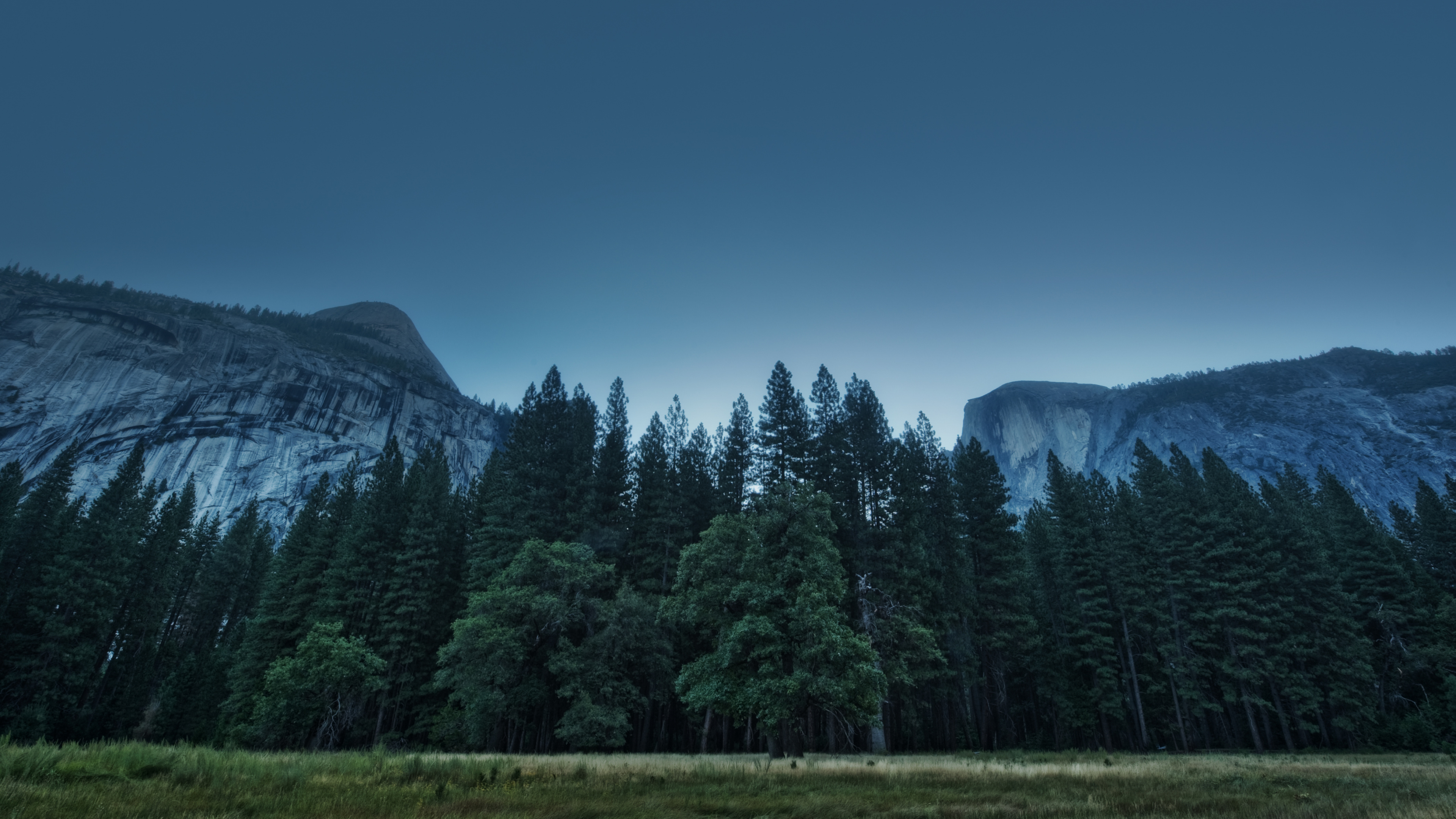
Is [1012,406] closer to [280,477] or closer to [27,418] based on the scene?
[280,477]

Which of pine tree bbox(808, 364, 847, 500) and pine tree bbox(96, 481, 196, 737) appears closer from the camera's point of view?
pine tree bbox(808, 364, 847, 500)

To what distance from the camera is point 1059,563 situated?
1644 inches

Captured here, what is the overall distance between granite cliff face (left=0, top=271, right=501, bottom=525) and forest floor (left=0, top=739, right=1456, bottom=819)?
361 ft

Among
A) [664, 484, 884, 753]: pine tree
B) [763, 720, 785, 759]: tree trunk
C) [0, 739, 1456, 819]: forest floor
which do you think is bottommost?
[763, 720, 785, 759]: tree trunk

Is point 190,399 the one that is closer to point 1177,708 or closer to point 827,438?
point 827,438

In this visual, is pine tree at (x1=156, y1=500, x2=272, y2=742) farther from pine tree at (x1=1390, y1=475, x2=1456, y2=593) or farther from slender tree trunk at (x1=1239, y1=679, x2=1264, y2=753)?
pine tree at (x1=1390, y1=475, x2=1456, y2=593)

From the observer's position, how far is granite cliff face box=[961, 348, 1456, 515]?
106 metres

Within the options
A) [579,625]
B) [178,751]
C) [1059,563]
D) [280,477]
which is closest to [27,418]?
[280,477]

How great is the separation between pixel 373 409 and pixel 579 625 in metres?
132

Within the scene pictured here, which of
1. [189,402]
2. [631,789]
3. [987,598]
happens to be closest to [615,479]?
[987,598]

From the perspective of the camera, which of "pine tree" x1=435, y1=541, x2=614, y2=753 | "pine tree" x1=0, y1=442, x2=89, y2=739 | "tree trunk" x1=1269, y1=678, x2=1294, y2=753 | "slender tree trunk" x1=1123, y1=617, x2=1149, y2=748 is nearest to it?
"pine tree" x1=435, y1=541, x2=614, y2=753

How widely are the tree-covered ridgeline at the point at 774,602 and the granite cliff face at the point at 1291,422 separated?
5889 centimetres

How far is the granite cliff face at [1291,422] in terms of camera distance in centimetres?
10588

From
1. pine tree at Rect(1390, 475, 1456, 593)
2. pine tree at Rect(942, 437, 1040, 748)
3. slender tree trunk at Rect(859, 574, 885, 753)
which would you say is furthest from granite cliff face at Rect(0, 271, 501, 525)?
pine tree at Rect(1390, 475, 1456, 593)
